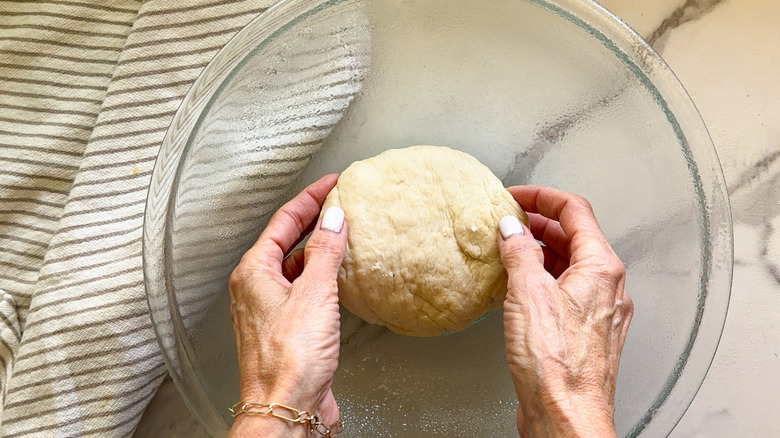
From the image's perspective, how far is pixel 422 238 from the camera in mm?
861

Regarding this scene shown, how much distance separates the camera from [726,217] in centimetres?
87

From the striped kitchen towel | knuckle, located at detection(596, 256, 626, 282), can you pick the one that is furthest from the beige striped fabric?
knuckle, located at detection(596, 256, 626, 282)

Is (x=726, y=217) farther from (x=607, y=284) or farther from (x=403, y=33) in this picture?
(x=403, y=33)

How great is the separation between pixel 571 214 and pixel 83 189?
2.47ft

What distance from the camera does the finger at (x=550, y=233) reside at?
0.92 meters

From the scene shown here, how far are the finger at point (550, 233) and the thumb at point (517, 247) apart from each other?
87mm

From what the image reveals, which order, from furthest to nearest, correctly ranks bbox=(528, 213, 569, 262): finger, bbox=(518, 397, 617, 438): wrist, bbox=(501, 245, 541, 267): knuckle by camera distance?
bbox=(528, 213, 569, 262): finger, bbox=(501, 245, 541, 267): knuckle, bbox=(518, 397, 617, 438): wrist

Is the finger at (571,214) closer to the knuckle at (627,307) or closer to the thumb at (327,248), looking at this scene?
the knuckle at (627,307)

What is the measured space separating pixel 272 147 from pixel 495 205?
346mm

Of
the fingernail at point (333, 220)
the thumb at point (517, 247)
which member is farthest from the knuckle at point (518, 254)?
the fingernail at point (333, 220)

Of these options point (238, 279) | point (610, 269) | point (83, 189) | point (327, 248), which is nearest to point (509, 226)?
point (610, 269)

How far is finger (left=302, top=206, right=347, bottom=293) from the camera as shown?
0.78 m

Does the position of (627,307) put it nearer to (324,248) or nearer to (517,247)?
(517,247)

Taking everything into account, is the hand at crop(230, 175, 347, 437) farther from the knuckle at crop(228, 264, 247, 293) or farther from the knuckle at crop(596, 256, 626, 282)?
the knuckle at crop(596, 256, 626, 282)
